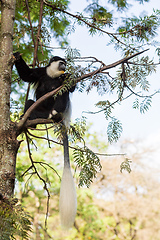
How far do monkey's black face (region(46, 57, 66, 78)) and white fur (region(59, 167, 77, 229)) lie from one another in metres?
0.80

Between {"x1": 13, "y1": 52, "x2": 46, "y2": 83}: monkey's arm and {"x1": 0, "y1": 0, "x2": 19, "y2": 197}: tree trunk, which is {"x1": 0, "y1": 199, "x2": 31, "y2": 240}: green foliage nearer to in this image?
{"x1": 0, "y1": 0, "x2": 19, "y2": 197}: tree trunk

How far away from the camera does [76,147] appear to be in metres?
1.23

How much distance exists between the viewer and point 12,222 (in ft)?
2.54

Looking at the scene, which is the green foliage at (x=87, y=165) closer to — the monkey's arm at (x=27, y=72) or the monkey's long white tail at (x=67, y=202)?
the monkey's long white tail at (x=67, y=202)

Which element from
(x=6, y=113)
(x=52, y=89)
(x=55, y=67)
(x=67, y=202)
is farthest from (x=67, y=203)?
(x=55, y=67)

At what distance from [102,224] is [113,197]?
1.00 metres

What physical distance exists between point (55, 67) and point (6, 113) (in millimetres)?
843

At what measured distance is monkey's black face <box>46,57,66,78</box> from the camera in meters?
1.91

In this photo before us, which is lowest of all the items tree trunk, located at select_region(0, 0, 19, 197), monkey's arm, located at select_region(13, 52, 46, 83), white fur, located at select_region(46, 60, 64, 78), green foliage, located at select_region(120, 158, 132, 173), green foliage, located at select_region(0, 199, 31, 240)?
green foliage, located at select_region(0, 199, 31, 240)

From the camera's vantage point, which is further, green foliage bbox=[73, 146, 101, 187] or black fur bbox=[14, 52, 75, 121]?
black fur bbox=[14, 52, 75, 121]

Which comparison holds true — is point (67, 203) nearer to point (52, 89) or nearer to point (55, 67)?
point (52, 89)

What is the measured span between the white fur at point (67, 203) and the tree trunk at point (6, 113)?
0.31 m

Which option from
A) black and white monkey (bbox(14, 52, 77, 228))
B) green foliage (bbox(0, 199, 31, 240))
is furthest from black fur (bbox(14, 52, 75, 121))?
green foliage (bbox(0, 199, 31, 240))

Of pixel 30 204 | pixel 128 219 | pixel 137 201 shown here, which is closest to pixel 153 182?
pixel 137 201
